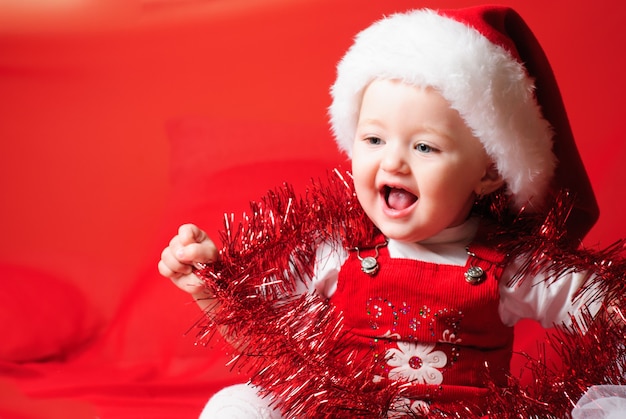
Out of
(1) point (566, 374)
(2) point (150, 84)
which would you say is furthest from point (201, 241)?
(2) point (150, 84)

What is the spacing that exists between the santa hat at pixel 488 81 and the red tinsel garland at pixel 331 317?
0.07 meters

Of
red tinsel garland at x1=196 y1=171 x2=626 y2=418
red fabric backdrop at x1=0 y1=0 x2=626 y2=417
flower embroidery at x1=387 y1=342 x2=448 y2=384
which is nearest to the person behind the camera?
red tinsel garland at x1=196 y1=171 x2=626 y2=418

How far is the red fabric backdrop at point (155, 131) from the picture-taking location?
1.64 metres

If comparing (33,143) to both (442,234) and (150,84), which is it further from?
(442,234)

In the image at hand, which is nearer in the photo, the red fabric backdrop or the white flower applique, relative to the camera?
the white flower applique

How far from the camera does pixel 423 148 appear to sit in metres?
1.02

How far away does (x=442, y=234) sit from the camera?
43.5 inches

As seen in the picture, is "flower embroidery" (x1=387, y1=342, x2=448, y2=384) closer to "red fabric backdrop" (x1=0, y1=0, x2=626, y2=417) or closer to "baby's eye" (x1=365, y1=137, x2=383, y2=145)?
"baby's eye" (x1=365, y1=137, x2=383, y2=145)

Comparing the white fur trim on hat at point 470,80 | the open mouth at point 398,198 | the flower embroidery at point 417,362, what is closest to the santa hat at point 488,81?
the white fur trim on hat at point 470,80

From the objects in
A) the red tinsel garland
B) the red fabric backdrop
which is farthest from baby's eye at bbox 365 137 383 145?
the red fabric backdrop

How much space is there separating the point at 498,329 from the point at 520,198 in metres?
0.16

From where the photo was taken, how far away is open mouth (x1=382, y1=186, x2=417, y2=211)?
1.04 metres

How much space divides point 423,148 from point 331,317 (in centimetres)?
23

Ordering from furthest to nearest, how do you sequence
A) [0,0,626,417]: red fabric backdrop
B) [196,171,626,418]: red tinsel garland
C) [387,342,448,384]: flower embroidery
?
[0,0,626,417]: red fabric backdrop < [387,342,448,384]: flower embroidery < [196,171,626,418]: red tinsel garland
